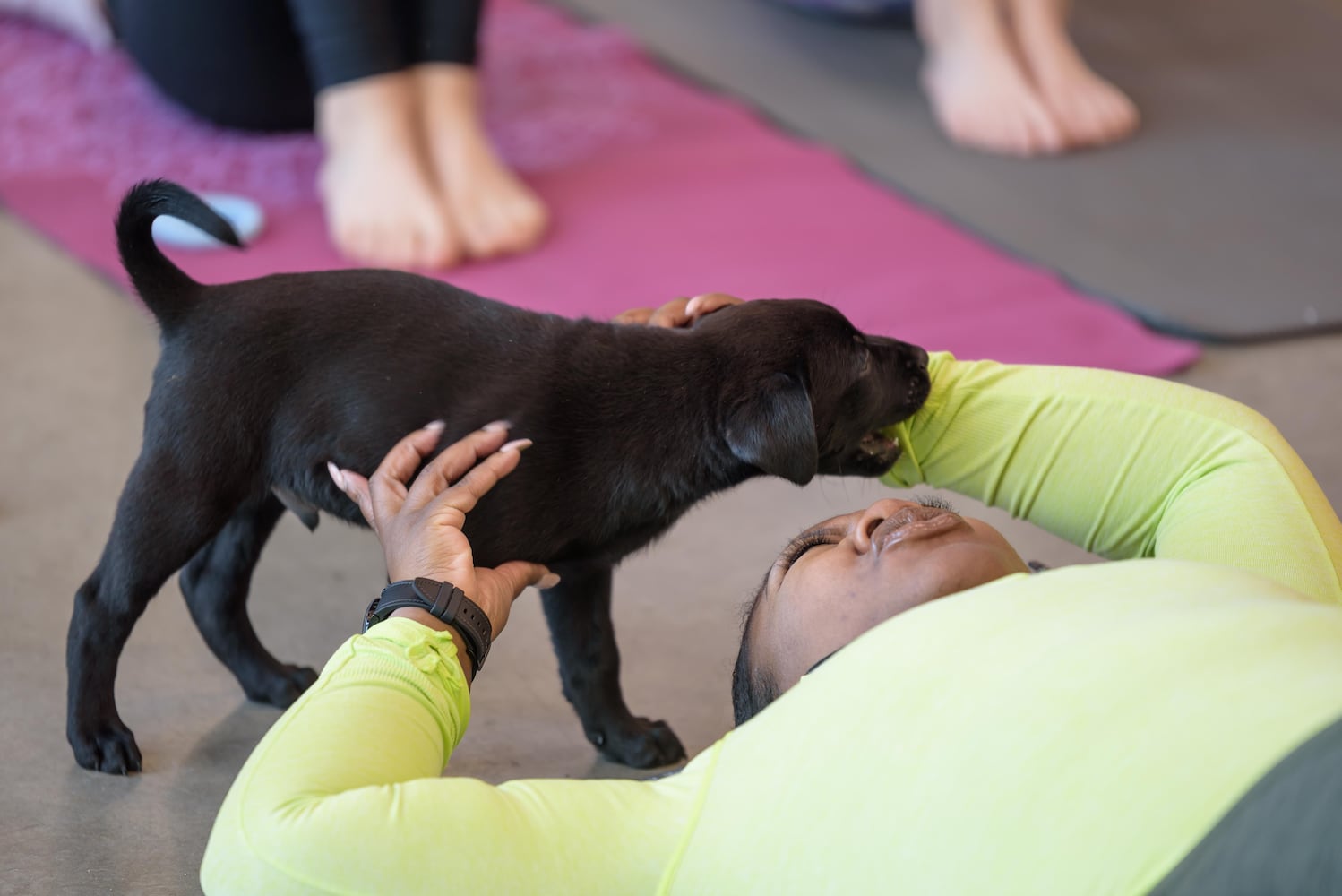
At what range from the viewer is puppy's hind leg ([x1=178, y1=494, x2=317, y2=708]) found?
174cm

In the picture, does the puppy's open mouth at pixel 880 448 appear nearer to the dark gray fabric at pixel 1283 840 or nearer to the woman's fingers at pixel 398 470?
the woman's fingers at pixel 398 470

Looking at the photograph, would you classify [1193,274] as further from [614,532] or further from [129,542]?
[129,542]

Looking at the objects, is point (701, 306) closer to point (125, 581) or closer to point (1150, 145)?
point (125, 581)

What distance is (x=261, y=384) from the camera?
1.53 m

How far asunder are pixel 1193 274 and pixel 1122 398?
5.62 ft

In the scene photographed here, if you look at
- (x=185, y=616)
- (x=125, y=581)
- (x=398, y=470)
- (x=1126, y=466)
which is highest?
(x=1126, y=466)

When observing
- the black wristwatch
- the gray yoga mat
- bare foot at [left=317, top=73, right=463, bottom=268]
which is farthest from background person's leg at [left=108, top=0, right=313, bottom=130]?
the black wristwatch

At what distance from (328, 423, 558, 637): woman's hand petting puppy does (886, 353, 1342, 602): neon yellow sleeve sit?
561 mm

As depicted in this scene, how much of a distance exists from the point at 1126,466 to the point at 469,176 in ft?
6.43

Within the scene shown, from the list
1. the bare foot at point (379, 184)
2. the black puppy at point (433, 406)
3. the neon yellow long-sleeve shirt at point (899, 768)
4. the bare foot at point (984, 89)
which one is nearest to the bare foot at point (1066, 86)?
the bare foot at point (984, 89)

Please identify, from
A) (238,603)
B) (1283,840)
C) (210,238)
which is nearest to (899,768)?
(1283,840)

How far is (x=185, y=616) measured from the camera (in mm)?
1982

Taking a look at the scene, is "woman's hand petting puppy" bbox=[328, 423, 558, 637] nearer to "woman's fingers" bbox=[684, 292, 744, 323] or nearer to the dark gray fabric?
"woman's fingers" bbox=[684, 292, 744, 323]

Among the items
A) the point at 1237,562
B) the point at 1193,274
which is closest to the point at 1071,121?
the point at 1193,274
